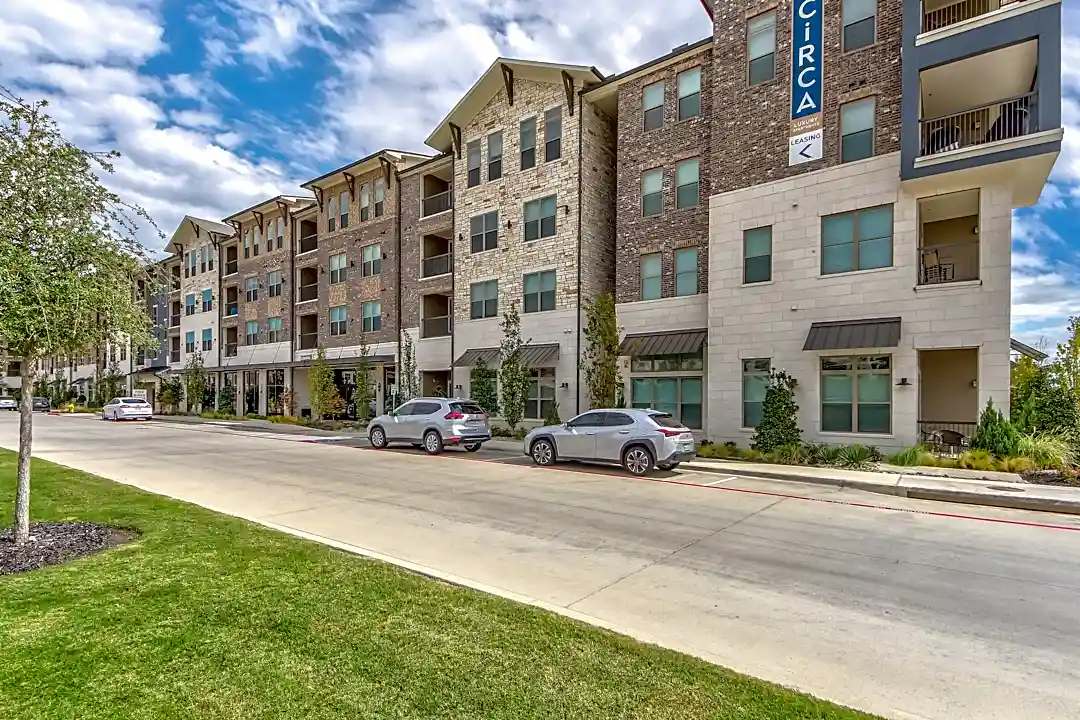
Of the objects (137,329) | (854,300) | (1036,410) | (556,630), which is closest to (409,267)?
(854,300)

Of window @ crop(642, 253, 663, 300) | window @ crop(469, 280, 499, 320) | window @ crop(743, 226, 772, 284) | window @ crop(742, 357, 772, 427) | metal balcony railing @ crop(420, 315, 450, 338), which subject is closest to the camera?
window @ crop(742, 357, 772, 427)

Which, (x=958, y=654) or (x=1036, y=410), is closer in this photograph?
(x=958, y=654)

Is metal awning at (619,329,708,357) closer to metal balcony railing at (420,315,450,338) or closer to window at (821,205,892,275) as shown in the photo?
window at (821,205,892,275)

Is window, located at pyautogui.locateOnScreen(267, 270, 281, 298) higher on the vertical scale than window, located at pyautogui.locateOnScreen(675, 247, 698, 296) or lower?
higher

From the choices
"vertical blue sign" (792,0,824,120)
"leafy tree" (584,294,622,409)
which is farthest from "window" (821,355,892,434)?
"vertical blue sign" (792,0,824,120)

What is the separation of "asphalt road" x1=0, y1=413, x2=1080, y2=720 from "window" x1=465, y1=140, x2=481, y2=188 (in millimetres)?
17592

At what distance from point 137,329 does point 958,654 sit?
925 centimetres

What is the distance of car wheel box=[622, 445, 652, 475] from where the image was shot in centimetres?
1430

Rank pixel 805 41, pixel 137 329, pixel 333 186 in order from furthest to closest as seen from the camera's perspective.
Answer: pixel 333 186
pixel 805 41
pixel 137 329

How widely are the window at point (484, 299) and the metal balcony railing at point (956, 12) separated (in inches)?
696

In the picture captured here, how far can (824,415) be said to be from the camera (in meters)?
17.2

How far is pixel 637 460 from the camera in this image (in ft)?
47.4

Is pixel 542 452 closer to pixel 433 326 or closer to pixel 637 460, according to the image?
pixel 637 460

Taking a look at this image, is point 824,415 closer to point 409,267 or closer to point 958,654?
point 958,654
